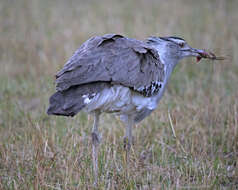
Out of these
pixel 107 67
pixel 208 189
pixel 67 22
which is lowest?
pixel 208 189

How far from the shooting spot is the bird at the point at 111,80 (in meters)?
3.20

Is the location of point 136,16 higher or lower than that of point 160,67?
higher

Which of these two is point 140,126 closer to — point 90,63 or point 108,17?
point 90,63

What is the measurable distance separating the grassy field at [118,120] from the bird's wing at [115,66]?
70 centimetres

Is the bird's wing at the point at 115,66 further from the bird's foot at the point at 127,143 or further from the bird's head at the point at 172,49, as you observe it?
the bird's foot at the point at 127,143

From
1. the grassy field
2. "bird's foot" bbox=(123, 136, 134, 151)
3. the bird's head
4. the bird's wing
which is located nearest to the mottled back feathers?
the bird's wing

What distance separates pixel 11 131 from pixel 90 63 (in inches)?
68.7

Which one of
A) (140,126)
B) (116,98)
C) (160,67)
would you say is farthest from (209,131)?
(116,98)

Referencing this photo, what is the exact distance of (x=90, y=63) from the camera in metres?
3.34

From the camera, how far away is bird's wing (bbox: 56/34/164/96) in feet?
10.6

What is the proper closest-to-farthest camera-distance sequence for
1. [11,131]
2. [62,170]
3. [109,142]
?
1. [62,170]
2. [109,142]
3. [11,131]

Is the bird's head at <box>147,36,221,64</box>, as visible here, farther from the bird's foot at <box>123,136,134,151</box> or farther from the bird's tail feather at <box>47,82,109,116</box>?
the bird's tail feather at <box>47,82,109,116</box>

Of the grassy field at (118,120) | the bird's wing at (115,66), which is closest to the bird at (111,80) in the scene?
the bird's wing at (115,66)

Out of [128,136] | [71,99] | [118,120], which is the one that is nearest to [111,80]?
[71,99]
